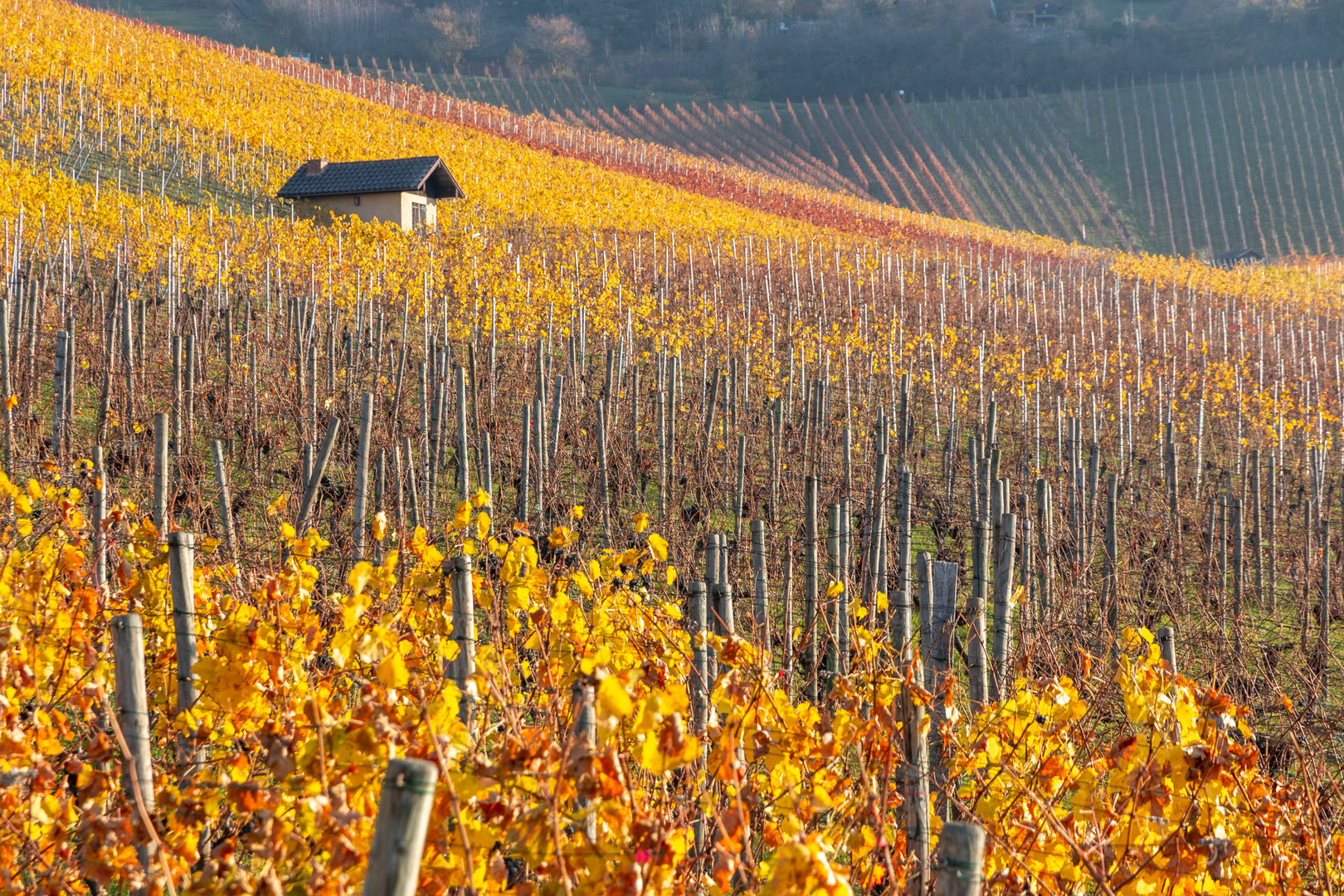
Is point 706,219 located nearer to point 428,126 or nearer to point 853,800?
point 428,126

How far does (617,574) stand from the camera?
3.10 metres

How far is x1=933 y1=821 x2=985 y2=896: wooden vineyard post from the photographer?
50.0 inches

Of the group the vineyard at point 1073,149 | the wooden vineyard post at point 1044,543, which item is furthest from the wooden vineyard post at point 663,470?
the vineyard at point 1073,149

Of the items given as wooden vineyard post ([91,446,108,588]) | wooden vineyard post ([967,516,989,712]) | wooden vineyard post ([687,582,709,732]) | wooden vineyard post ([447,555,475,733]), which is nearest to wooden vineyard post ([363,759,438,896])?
wooden vineyard post ([447,555,475,733])

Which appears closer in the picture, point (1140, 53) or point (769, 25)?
point (1140, 53)

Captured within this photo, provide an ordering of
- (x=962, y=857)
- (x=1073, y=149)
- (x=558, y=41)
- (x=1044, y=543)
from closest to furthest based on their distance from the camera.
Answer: (x=962, y=857) < (x=1044, y=543) < (x=1073, y=149) < (x=558, y=41)

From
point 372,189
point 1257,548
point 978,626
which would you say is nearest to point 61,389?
point 978,626

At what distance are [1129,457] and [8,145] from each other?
2421 cm

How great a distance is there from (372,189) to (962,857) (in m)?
21.6

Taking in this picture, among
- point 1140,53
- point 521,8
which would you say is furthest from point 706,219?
point 521,8

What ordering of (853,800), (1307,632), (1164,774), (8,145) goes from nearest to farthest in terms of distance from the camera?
1. (1164,774)
2. (853,800)
3. (1307,632)
4. (8,145)

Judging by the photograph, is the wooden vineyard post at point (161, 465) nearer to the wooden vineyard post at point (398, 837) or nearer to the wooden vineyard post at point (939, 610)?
the wooden vineyard post at point (939, 610)

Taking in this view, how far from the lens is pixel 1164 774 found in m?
2.20

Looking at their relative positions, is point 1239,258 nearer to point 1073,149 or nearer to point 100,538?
point 1073,149
